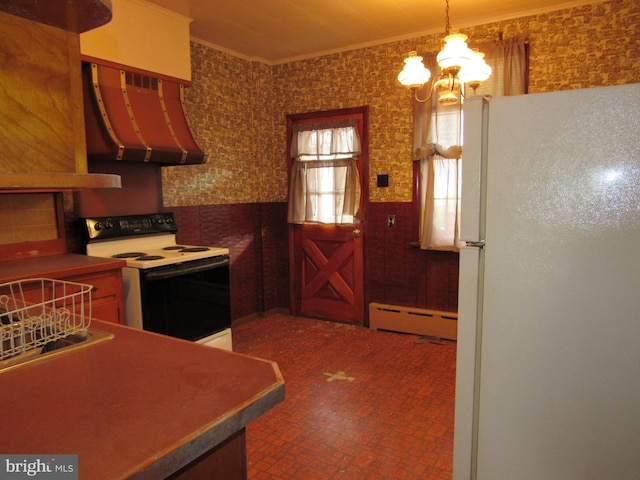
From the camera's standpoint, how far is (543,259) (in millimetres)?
1272

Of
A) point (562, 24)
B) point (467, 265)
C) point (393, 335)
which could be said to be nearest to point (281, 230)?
point (393, 335)

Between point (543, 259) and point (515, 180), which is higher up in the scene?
point (515, 180)

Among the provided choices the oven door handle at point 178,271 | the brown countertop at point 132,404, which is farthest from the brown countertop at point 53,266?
the brown countertop at point 132,404

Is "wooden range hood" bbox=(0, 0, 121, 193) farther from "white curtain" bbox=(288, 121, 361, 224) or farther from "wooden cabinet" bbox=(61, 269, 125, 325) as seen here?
"white curtain" bbox=(288, 121, 361, 224)

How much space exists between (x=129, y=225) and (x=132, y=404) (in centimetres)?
259

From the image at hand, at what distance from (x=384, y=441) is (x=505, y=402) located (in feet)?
3.84

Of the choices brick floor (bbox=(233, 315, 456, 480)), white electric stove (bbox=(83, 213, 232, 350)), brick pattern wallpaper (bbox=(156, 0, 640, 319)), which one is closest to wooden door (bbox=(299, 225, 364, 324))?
brick pattern wallpaper (bbox=(156, 0, 640, 319))

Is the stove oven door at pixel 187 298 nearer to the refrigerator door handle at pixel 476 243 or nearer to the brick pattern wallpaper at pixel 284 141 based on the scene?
the brick pattern wallpaper at pixel 284 141

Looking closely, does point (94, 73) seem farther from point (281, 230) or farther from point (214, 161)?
point (281, 230)

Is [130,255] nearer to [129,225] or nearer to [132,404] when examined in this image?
[129,225]

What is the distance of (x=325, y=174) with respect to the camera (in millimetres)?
4340

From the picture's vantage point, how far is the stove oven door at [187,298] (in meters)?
2.79

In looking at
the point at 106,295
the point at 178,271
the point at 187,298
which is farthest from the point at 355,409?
the point at 106,295

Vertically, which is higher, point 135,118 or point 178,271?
point 135,118
